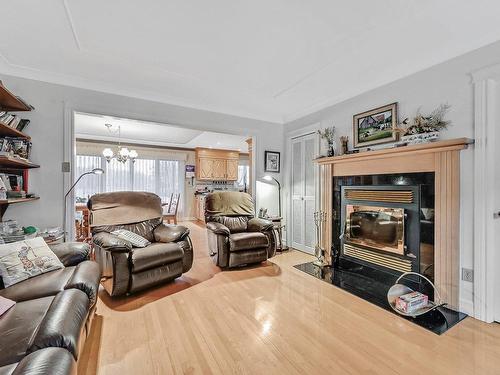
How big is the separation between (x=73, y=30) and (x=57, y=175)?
165cm

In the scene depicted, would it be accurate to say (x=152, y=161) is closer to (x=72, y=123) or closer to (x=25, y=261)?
(x=72, y=123)

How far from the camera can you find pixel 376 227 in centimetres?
303

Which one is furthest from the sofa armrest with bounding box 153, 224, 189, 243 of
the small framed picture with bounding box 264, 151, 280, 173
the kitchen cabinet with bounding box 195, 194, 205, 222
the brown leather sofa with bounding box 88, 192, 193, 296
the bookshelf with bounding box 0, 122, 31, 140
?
the kitchen cabinet with bounding box 195, 194, 205, 222

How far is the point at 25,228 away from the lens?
263 cm

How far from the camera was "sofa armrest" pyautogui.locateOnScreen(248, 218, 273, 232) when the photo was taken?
11.9 feet

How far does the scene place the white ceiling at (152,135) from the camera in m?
5.14

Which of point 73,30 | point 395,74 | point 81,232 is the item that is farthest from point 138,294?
point 395,74

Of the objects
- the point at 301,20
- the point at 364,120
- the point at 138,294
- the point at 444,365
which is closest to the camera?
the point at 444,365

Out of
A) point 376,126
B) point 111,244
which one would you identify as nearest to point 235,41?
point 376,126

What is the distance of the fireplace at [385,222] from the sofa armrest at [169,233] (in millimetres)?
2067

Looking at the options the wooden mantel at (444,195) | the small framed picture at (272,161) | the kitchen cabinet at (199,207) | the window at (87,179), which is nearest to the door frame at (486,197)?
the wooden mantel at (444,195)

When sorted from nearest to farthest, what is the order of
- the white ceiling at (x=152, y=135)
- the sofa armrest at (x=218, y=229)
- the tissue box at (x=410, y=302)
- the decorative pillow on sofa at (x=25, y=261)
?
the decorative pillow on sofa at (x=25, y=261) → the tissue box at (x=410, y=302) → the sofa armrest at (x=218, y=229) → the white ceiling at (x=152, y=135)

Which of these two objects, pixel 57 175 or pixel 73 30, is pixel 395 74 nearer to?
pixel 73 30

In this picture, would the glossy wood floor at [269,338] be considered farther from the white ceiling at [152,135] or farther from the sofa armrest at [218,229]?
the white ceiling at [152,135]
